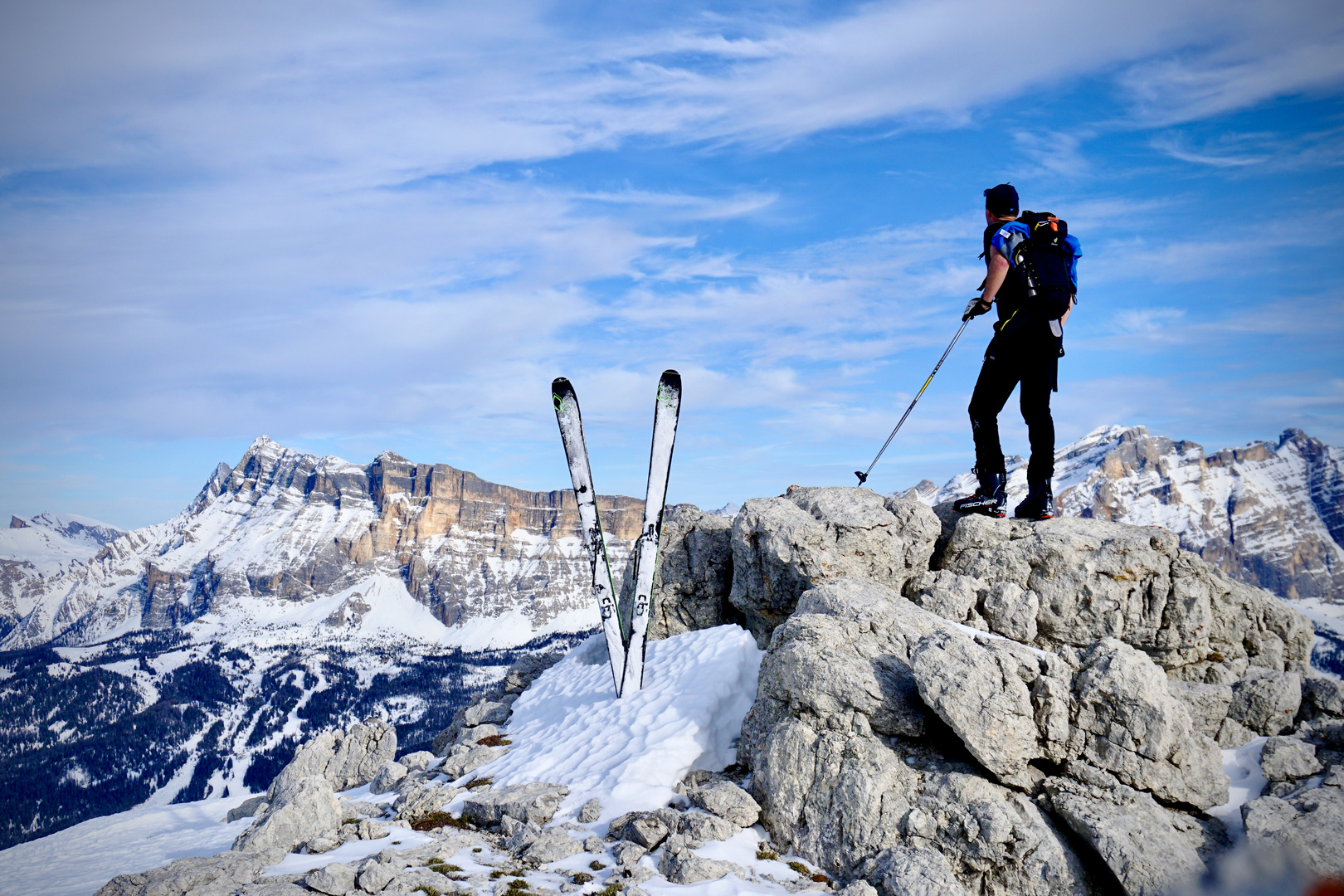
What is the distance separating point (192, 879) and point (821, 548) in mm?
15338

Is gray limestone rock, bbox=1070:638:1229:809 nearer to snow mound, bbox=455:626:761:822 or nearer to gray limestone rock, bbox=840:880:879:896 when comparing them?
gray limestone rock, bbox=840:880:879:896

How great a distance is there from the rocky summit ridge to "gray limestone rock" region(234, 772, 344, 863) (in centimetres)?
6

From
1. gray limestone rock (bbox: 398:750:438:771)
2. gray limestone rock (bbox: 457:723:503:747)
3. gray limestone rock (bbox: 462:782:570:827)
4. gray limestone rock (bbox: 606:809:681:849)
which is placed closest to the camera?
gray limestone rock (bbox: 606:809:681:849)

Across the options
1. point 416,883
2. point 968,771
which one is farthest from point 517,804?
point 968,771

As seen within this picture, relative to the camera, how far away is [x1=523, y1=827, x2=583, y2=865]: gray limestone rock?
13805 millimetres

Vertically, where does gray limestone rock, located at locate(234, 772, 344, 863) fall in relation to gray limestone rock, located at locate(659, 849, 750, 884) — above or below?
below

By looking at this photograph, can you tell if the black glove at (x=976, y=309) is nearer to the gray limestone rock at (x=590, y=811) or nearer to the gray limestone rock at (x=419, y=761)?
the gray limestone rock at (x=590, y=811)

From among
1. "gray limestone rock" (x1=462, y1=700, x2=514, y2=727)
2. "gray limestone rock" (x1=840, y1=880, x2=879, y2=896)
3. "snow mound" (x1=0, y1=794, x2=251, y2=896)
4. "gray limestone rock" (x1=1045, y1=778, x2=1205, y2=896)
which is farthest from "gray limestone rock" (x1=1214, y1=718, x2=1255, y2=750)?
"snow mound" (x1=0, y1=794, x2=251, y2=896)

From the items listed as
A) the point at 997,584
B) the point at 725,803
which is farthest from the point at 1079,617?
the point at 725,803

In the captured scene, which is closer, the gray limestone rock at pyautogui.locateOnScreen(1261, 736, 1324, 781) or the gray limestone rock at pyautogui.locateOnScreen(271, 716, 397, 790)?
the gray limestone rock at pyautogui.locateOnScreen(1261, 736, 1324, 781)

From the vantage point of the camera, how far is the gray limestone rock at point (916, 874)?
11672mm

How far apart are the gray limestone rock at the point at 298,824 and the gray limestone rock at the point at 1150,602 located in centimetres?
1640

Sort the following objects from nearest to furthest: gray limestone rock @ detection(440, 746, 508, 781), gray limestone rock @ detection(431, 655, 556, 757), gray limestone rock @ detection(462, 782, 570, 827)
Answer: gray limestone rock @ detection(462, 782, 570, 827), gray limestone rock @ detection(440, 746, 508, 781), gray limestone rock @ detection(431, 655, 556, 757)

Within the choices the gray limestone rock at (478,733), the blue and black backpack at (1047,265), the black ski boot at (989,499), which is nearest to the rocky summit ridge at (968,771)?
the black ski boot at (989,499)
